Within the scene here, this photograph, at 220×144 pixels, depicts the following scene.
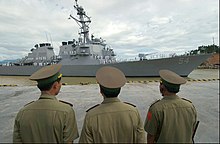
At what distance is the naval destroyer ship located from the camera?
2133 centimetres

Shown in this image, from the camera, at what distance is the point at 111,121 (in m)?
1.25

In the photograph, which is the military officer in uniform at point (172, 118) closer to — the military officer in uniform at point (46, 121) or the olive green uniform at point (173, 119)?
Result: the olive green uniform at point (173, 119)

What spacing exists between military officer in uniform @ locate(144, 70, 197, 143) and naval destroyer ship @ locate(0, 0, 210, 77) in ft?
66.9

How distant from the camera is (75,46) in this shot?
26.5 meters

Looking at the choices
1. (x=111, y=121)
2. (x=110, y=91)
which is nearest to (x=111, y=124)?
(x=111, y=121)

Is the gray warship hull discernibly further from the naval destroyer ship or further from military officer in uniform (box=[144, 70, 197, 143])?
military officer in uniform (box=[144, 70, 197, 143])

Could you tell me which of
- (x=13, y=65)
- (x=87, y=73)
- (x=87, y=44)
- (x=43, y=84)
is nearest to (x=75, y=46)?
(x=87, y=44)

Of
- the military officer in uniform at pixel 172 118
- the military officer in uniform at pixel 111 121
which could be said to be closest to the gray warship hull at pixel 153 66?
the military officer in uniform at pixel 172 118

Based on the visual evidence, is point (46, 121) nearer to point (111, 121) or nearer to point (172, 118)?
point (111, 121)

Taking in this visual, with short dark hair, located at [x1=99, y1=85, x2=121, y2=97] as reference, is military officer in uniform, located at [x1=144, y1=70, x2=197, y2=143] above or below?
below

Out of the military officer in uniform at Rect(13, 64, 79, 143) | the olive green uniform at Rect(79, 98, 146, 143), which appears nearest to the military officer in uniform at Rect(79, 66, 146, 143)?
the olive green uniform at Rect(79, 98, 146, 143)

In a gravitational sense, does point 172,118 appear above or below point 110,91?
below

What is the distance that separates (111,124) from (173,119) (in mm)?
604

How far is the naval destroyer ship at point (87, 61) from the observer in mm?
21328
